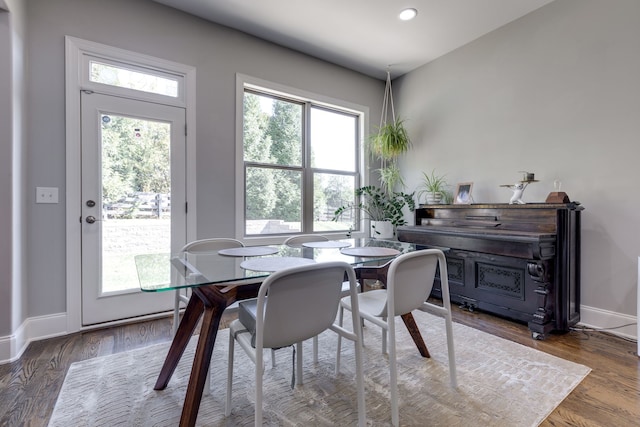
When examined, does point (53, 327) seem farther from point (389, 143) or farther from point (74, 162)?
point (389, 143)

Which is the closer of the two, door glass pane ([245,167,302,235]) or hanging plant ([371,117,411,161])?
door glass pane ([245,167,302,235])

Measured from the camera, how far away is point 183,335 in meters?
1.58

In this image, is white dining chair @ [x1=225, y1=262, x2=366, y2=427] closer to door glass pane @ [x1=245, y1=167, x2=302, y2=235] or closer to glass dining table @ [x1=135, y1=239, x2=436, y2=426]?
glass dining table @ [x1=135, y1=239, x2=436, y2=426]

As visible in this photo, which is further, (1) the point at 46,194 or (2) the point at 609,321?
(2) the point at 609,321

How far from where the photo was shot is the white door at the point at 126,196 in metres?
2.40

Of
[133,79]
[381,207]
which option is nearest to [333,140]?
[381,207]

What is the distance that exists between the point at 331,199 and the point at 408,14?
6.96 ft

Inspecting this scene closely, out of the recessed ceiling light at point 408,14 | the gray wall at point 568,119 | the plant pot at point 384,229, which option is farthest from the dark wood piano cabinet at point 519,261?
the recessed ceiling light at point 408,14

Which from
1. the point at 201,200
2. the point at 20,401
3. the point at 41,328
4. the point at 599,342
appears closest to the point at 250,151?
the point at 201,200

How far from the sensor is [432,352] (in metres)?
2.04

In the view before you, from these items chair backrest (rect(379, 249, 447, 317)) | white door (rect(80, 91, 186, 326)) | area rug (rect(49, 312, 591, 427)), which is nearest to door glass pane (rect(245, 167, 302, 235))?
white door (rect(80, 91, 186, 326))

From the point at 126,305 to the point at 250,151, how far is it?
1.84m

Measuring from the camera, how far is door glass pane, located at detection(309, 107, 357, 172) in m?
3.79

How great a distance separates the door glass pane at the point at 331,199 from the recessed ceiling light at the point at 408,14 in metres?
1.83
